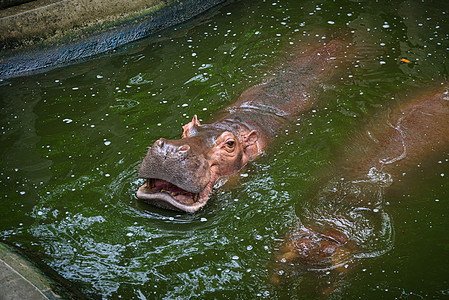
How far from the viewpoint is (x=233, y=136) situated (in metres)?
6.01

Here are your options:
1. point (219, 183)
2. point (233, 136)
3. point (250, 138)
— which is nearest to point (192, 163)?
point (219, 183)

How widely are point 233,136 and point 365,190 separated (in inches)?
63.6

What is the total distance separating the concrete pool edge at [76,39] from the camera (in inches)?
361

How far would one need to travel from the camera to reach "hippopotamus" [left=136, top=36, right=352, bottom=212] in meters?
5.34

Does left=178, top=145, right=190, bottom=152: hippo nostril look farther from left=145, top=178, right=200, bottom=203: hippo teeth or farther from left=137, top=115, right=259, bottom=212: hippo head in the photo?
left=145, top=178, right=200, bottom=203: hippo teeth

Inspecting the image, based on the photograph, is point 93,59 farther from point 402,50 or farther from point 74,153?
point 402,50

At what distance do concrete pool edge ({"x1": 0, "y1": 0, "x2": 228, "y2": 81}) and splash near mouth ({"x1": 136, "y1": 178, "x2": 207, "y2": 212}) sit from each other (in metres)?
4.80

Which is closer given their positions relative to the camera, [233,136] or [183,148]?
[183,148]

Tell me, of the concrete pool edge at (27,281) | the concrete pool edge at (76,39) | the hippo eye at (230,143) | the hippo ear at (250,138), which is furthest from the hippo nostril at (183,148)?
the concrete pool edge at (76,39)

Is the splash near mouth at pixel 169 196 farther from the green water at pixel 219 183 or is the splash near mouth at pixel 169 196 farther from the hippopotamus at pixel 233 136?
the green water at pixel 219 183

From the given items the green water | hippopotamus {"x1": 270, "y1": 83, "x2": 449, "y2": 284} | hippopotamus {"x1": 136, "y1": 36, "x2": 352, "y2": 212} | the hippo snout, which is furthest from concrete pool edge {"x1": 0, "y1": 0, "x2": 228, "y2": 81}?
hippopotamus {"x1": 270, "y1": 83, "x2": 449, "y2": 284}

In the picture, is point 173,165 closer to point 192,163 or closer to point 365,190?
point 192,163

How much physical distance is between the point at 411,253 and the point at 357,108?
299cm

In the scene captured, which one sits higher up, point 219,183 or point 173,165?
point 173,165
